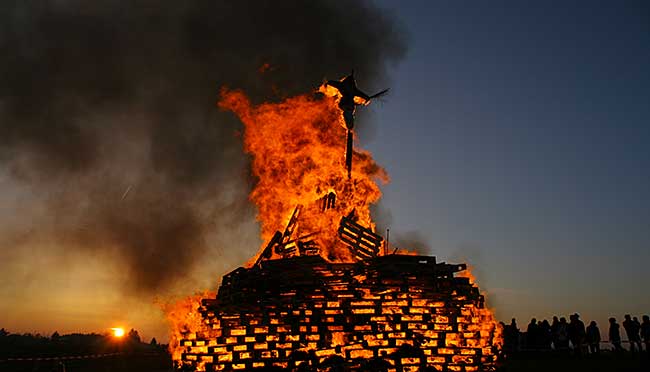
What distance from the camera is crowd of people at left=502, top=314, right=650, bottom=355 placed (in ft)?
53.2

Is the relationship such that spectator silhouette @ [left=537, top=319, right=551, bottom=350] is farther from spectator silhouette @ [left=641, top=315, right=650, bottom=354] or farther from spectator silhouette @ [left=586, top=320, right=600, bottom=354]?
spectator silhouette @ [left=641, top=315, right=650, bottom=354]

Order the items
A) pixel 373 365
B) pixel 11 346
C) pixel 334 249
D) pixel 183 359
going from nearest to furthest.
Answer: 1. pixel 373 365
2. pixel 183 359
3. pixel 334 249
4. pixel 11 346

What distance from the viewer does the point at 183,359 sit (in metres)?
12.5

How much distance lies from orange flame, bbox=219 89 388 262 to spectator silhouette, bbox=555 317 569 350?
7.31m

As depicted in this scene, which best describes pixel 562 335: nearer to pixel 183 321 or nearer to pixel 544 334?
pixel 544 334

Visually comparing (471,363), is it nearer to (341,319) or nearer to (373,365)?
(373,365)

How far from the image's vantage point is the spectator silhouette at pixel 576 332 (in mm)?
16562

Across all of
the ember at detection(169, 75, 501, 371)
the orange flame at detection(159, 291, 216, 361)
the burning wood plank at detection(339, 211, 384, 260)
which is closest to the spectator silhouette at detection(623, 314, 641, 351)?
the ember at detection(169, 75, 501, 371)

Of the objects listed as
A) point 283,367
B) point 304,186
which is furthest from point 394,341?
point 304,186

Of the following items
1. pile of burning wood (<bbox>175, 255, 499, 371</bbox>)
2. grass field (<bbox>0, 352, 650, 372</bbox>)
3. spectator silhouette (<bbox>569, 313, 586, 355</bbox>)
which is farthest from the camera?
spectator silhouette (<bbox>569, 313, 586, 355</bbox>)

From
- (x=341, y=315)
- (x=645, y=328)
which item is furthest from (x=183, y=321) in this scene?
(x=645, y=328)

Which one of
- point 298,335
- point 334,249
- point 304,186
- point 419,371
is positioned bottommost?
point 419,371

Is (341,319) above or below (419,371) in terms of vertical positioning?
above

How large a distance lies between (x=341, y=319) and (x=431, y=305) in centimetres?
200
